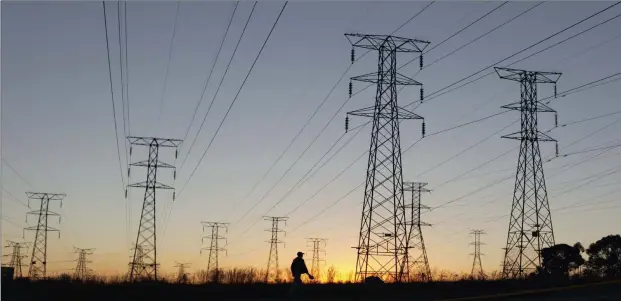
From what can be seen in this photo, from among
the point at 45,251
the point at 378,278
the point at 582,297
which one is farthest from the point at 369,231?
the point at 45,251

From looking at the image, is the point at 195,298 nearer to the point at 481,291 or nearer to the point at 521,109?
the point at 481,291

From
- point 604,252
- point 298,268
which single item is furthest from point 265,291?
point 604,252

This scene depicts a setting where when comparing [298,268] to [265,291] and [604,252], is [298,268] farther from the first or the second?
[604,252]

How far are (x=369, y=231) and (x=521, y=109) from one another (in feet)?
52.5

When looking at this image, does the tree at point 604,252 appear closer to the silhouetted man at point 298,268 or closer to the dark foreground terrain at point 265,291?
the dark foreground terrain at point 265,291

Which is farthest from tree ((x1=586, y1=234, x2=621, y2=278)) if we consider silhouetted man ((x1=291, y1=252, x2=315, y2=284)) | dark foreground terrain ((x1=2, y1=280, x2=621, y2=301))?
silhouetted man ((x1=291, y1=252, x2=315, y2=284))

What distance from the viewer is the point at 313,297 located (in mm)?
26578

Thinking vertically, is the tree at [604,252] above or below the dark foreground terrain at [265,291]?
above

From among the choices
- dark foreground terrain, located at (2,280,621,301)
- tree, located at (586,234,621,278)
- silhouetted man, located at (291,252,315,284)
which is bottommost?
dark foreground terrain, located at (2,280,621,301)

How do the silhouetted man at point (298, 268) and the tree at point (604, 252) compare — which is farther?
the tree at point (604, 252)

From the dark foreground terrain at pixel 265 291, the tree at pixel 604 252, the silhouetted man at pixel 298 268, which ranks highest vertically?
the tree at pixel 604 252

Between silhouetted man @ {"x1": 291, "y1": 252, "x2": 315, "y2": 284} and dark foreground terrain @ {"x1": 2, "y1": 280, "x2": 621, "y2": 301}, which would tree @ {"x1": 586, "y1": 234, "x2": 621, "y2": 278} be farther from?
silhouetted man @ {"x1": 291, "y1": 252, "x2": 315, "y2": 284}

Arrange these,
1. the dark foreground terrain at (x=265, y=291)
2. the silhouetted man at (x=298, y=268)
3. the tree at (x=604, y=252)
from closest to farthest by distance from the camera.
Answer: the dark foreground terrain at (x=265, y=291) → the silhouetted man at (x=298, y=268) → the tree at (x=604, y=252)

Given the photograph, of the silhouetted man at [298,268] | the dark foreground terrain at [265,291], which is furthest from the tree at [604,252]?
the silhouetted man at [298,268]
